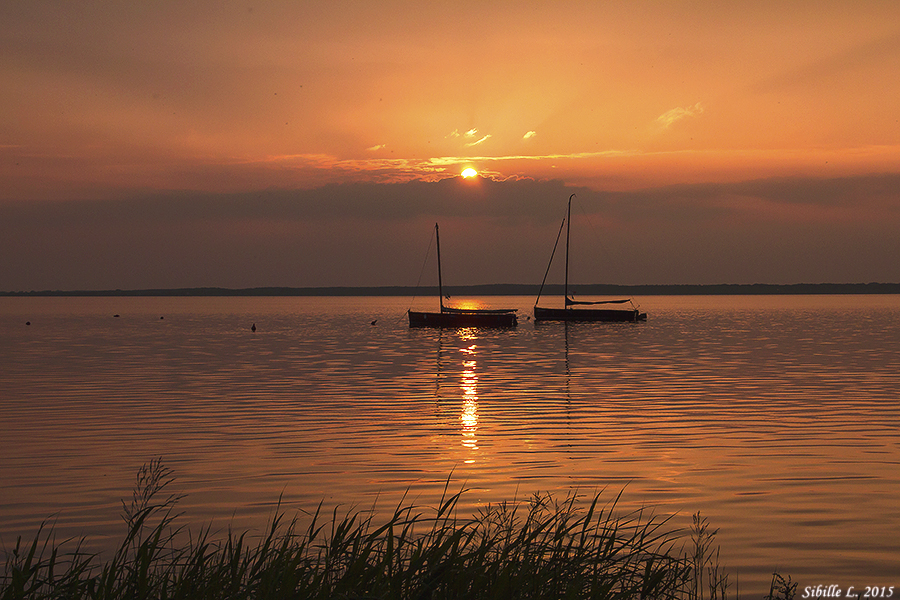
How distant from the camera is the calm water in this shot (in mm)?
15906

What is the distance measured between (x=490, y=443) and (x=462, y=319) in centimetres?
8355

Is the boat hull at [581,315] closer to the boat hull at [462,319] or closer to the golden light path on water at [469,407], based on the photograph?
the boat hull at [462,319]

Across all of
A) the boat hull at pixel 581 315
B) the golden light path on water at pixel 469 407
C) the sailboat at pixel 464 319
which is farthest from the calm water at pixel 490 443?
the boat hull at pixel 581 315

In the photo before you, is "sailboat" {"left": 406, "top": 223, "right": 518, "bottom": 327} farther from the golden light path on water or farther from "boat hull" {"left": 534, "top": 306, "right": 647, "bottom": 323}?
the golden light path on water

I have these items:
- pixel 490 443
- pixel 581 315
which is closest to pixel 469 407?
pixel 490 443

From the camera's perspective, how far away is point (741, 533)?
1482 cm

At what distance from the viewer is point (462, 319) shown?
107750 millimetres

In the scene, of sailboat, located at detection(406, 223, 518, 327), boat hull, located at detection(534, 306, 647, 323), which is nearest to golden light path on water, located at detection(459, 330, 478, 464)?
sailboat, located at detection(406, 223, 518, 327)

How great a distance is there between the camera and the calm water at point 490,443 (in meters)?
15.9

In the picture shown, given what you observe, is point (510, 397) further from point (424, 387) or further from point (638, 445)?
→ point (638, 445)

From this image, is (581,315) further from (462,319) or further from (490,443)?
(490,443)

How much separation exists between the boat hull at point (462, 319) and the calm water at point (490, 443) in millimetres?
53472

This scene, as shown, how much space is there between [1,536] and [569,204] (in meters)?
100

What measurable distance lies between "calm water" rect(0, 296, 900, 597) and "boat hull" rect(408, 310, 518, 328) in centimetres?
5347
